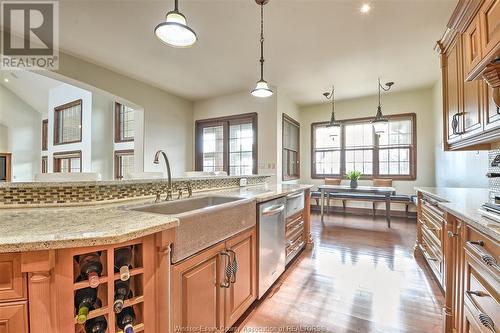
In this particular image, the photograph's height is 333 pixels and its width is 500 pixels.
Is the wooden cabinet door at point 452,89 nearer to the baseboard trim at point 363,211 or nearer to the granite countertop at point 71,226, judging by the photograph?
the granite countertop at point 71,226

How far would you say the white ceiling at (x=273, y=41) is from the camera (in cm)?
239

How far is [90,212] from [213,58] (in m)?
3.01

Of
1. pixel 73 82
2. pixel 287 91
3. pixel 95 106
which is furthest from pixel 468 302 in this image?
pixel 95 106

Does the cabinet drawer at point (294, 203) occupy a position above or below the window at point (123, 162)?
below

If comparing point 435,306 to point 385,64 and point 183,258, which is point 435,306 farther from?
point 385,64

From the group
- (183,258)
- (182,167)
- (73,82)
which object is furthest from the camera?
(182,167)

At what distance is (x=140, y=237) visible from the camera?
92 cm

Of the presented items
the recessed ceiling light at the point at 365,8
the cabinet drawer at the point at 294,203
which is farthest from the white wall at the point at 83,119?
the recessed ceiling light at the point at 365,8

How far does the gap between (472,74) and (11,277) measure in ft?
7.20

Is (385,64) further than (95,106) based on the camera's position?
No

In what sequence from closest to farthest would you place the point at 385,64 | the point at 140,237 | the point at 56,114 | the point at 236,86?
1. the point at 140,237
2. the point at 385,64
3. the point at 236,86
4. the point at 56,114

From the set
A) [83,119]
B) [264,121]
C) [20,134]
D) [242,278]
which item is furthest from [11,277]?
[20,134]

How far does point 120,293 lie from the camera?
91 centimetres

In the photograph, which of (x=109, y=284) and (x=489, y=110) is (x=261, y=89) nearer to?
(x=489, y=110)
